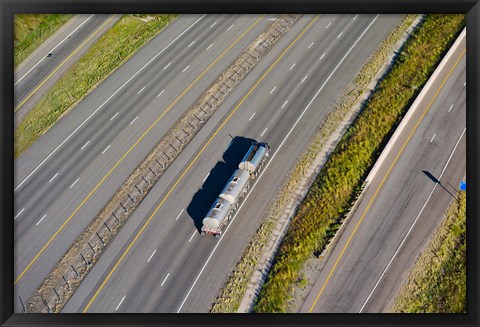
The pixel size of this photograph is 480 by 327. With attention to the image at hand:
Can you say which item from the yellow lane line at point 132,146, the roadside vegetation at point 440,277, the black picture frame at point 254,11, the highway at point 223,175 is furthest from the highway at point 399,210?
the yellow lane line at point 132,146

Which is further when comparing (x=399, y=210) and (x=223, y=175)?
(x=223, y=175)

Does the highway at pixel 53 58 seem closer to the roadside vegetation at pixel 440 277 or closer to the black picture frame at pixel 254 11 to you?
the black picture frame at pixel 254 11

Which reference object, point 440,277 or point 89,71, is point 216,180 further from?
point 89,71

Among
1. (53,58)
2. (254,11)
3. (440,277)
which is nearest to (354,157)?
(440,277)

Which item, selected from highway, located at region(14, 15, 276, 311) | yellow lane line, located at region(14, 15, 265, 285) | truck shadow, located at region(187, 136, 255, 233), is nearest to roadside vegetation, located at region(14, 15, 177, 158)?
highway, located at region(14, 15, 276, 311)

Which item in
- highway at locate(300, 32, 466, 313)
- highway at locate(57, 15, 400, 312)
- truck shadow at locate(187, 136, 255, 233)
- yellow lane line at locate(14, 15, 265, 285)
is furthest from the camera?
truck shadow at locate(187, 136, 255, 233)

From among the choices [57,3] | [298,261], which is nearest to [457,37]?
[298,261]

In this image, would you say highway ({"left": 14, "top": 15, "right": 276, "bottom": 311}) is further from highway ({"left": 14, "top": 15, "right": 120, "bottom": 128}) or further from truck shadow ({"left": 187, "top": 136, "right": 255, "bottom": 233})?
truck shadow ({"left": 187, "top": 136, "right": 255, "bottom": 233})
